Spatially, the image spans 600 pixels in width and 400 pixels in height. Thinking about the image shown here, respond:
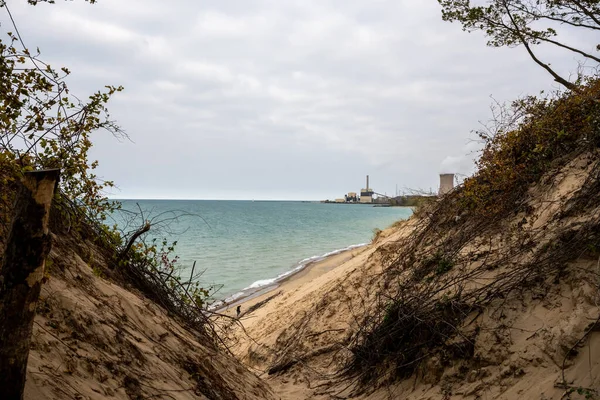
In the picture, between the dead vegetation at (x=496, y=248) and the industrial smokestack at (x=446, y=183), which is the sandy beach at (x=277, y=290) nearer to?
the industrial smokestack at (x=446, y=183)

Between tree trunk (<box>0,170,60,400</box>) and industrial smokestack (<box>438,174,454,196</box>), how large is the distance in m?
9.52

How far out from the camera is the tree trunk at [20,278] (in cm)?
248

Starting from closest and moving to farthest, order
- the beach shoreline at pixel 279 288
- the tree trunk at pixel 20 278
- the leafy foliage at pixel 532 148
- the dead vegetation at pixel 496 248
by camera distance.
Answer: the tree trunk at pixel 20 278
the dead vegetation at pixel 496 248
the leafy foliage at pixel 532 148
the beach shoreline at pixel 279 288

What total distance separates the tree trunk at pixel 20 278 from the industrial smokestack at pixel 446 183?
952 cm

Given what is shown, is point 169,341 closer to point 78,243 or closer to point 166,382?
point 166,382

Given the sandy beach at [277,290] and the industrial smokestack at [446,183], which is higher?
the industrial smokestack at [446,183]

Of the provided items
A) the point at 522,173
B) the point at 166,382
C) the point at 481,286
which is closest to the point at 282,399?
the point at 166,382

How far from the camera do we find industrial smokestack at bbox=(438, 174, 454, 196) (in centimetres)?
1054

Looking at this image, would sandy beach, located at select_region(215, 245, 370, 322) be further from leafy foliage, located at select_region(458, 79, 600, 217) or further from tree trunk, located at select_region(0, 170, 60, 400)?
tree trunk, located at select_region(0, 170, 60, 400)

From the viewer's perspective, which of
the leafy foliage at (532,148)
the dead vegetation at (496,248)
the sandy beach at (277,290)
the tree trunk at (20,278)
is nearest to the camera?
the tree trunk at (20,278)

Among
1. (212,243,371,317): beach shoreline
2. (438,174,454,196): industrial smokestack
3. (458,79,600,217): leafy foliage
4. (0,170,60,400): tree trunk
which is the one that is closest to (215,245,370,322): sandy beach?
(212,243,371,317): beach shoreline

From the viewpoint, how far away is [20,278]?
2.51m

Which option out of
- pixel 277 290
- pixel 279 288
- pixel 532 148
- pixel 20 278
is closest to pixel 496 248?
pixel 532 148

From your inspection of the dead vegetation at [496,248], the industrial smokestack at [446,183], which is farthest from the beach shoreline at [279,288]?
the dead vegetation at [496,248]
